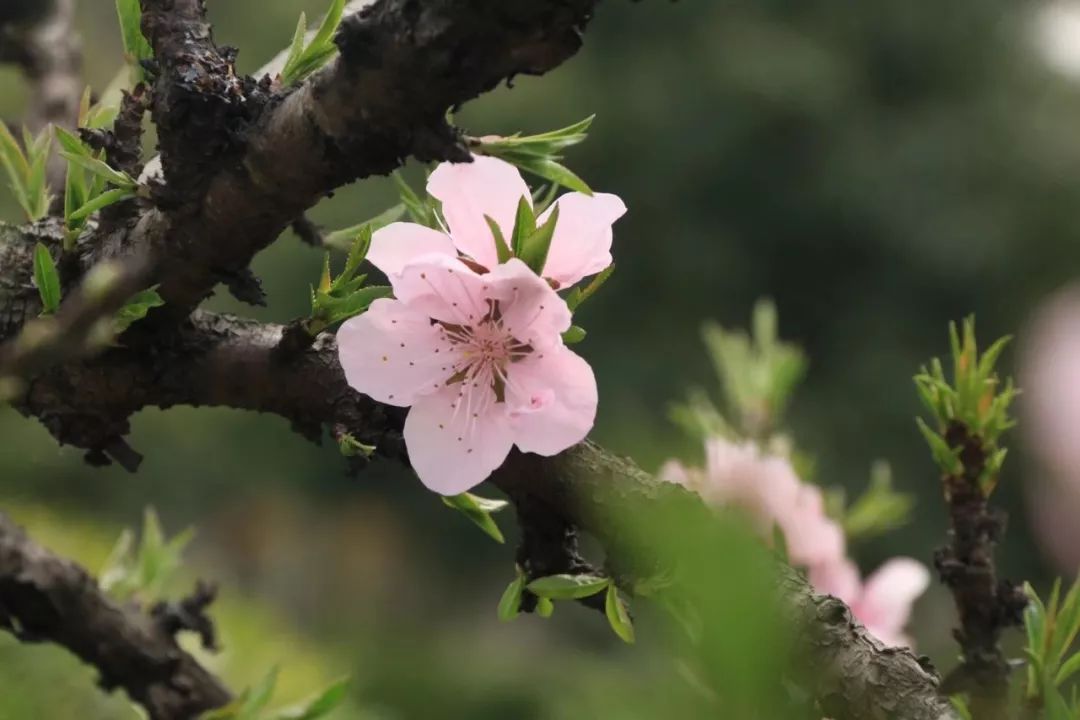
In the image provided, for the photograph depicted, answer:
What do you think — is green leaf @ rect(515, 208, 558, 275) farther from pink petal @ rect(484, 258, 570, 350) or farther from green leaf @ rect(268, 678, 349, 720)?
green leaf @ rect(268, 678, 349, 720)

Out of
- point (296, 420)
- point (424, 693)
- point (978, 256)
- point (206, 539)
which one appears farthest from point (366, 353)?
point (206, 539)

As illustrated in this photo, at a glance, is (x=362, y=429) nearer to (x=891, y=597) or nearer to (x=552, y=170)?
(x=552, y=170)

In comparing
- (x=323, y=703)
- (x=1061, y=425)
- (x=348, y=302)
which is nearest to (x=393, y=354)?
(x=348, y=302)

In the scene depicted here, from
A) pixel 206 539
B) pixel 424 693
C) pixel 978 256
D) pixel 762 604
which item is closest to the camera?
pixel 762 604

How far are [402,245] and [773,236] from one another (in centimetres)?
292

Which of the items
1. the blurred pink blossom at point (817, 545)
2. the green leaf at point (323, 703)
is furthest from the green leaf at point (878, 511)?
the green leaf at point (323, 703)

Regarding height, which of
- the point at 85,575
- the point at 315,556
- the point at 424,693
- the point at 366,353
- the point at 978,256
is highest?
the point at 366,353

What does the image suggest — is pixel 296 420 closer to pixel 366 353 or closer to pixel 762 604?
pixel 366 353

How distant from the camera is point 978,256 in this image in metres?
2.76

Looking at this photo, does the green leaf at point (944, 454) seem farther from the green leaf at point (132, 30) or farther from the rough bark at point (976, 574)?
the green leaf at point (132, 30)

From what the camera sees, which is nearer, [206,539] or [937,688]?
[937,688]

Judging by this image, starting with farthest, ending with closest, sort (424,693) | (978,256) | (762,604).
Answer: (978,256)
(424,693)
(762,604)

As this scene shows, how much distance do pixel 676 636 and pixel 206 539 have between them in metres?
3.67

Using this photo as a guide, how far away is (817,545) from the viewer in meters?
0.41
